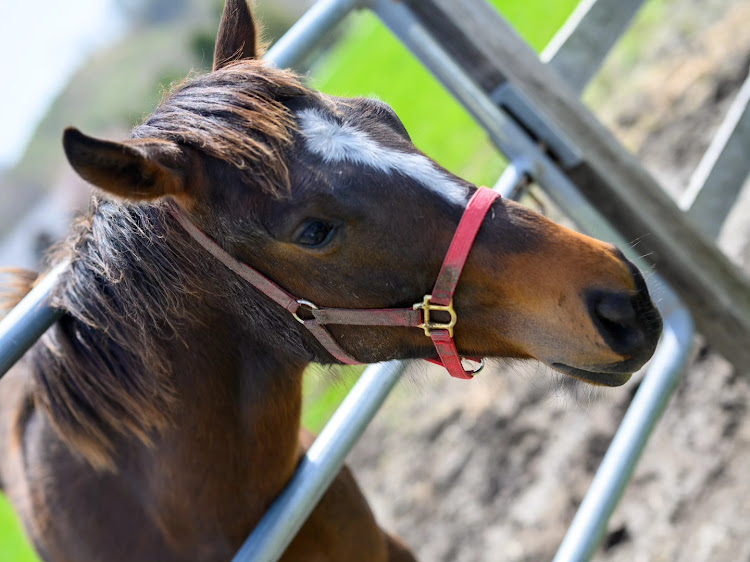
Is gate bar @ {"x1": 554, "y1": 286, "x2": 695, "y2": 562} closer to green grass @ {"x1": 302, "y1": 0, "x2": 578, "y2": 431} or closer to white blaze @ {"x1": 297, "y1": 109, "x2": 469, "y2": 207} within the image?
green grass @ {"x1": 302, "y1": 0, "x2": 578, "y2": 431}

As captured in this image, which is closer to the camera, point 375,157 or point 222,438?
point 375,157

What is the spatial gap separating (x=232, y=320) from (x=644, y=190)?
1.72 m

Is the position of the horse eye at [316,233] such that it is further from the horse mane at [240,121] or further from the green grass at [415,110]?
the green grass at [415,110]

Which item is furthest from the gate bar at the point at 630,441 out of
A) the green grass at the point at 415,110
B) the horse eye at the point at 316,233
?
the horse eye at the point at 316,233

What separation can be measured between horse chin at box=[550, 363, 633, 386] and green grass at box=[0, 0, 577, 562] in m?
0.66

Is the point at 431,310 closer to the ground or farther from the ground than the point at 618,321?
farther from the ground

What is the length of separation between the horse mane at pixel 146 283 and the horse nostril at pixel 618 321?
735 mm

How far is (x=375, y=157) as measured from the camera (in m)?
1.50

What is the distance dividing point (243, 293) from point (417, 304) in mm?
442

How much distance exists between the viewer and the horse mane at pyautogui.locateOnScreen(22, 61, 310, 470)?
1.53 meters

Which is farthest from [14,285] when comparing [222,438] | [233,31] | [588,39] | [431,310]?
[588,39]

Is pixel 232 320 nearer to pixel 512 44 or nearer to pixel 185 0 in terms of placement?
pixel 512 44

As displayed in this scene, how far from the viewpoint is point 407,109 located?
1227 centimetres

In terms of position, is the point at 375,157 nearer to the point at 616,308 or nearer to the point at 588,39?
the point at 616,308
